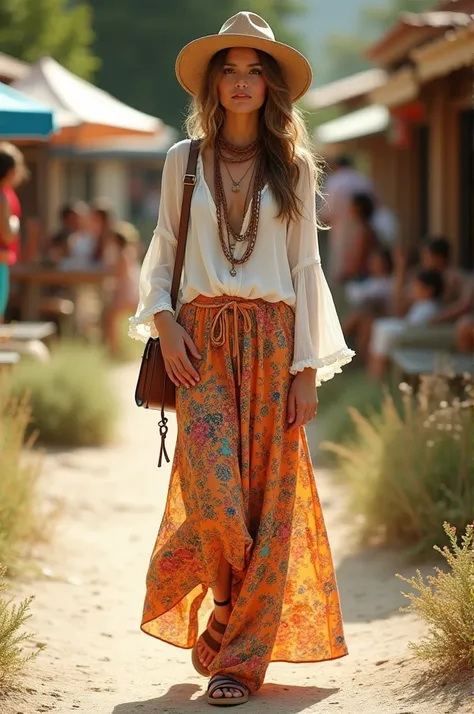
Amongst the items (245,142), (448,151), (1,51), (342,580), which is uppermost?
(1,51)

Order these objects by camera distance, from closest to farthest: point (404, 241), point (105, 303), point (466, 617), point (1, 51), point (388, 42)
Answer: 1. point (466, 617)
2. point (388, 42)
3. point (105, 303)
4. point (404, 241)
5. point (1, 51)

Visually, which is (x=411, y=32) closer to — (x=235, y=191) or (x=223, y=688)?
(x=235, y=191)

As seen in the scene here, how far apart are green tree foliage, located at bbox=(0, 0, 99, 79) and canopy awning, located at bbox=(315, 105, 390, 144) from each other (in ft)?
13.7

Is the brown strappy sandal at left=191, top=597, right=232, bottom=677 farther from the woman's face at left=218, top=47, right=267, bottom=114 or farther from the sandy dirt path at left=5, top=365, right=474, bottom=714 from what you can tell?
the woman's face at left=218, top=47, right=267, bottom=114

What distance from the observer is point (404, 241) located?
49.5ft

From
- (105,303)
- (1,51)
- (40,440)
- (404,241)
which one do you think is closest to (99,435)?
(40,440)

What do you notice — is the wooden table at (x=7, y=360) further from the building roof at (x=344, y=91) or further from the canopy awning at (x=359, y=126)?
the building roof at (x=344, y=91)

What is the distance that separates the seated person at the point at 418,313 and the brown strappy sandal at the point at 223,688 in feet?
17.7

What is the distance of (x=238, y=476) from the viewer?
3.81m

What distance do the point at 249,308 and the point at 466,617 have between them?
113 cm

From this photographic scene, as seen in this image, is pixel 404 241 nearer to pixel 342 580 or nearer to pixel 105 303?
pixel 105 303

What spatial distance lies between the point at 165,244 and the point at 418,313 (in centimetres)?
560

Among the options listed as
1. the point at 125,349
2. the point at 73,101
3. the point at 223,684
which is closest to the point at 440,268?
the point at 73,101

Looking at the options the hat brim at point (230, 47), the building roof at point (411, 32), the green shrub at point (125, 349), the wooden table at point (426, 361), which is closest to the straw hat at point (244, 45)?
the hat brim at point (230, 47)
